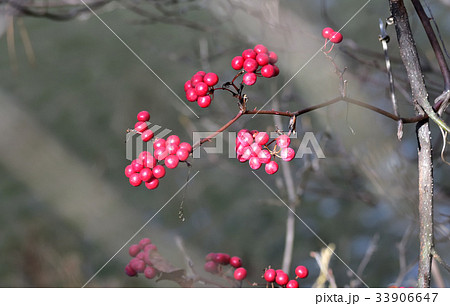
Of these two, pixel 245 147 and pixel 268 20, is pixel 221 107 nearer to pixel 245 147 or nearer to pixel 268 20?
pixel 268 20

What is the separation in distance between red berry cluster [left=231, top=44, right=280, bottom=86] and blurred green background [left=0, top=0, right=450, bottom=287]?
2.83 ft

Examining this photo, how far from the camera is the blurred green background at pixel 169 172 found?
71.8 inches

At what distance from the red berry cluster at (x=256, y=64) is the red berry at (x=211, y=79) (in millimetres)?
40

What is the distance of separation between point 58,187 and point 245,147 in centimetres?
253

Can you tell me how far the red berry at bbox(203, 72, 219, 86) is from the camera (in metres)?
0.67

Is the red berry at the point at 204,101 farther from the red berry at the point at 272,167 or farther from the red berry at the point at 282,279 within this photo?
the red berry at the point at 282,279

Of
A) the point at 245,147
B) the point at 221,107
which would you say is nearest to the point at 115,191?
the point at 221,107

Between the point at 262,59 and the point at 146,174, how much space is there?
0.74 feet

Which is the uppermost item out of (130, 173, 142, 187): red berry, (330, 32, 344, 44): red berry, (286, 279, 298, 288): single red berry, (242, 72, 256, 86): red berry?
(330, 32, 344, 44): red berry

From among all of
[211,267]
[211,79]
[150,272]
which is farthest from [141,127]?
[211,267]

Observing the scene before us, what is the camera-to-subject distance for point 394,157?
1.39 metres

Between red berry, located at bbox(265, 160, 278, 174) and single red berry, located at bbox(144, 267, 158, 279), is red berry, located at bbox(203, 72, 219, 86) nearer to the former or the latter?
red berry, located at bbox(265, 160, 278, 174)

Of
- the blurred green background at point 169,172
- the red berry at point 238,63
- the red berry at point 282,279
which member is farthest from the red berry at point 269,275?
the blurred green background at point 169,172

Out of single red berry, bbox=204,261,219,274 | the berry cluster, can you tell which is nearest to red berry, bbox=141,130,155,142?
the berry cluster
